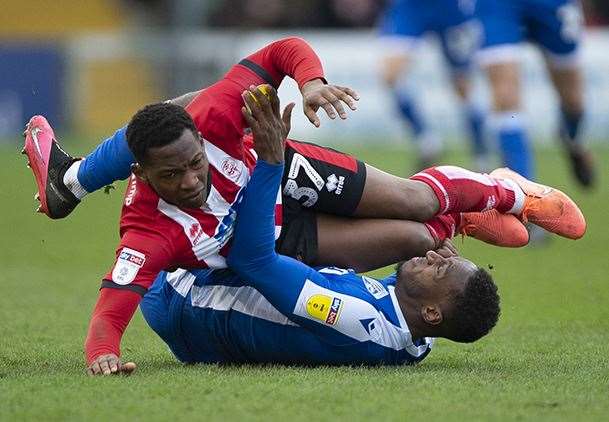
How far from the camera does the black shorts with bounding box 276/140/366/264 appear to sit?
614cm

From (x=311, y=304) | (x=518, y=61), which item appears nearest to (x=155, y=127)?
(x=311, y=304)

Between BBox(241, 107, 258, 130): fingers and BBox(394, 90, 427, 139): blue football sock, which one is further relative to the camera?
BBox(394, 90, 427, 139): blue football sock

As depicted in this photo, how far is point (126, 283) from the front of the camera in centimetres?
537

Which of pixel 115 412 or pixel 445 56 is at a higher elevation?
pixel 115 412

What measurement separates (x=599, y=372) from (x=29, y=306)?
3722mm

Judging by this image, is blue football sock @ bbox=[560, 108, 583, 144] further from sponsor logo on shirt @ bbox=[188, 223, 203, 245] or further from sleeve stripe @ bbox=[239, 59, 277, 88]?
sponsor logo on shirt @ bbox=[188, 223, 203, 245]

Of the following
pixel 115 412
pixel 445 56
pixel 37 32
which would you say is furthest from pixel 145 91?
pixel 115 412

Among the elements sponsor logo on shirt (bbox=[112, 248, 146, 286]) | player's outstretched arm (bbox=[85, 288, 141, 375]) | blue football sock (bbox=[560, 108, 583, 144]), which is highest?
Result: sponsor logo on shirt (bbox=[112, 248, 146, 286])

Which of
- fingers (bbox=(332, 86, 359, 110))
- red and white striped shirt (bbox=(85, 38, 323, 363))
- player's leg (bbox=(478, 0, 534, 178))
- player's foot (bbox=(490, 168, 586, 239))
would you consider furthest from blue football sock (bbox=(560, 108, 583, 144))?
→ fingers (bbox=(332, 86, 359, 110))

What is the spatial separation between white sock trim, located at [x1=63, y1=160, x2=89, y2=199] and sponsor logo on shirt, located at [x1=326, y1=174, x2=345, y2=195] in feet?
3.83

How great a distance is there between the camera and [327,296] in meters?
5.38

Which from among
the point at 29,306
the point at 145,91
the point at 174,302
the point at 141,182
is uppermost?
the point at 141,182

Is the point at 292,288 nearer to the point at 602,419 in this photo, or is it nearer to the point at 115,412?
the point at 115,412

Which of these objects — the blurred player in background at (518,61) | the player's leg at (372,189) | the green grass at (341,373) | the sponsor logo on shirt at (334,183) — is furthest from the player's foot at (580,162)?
the sponsor logo on shirt at (334,183)
